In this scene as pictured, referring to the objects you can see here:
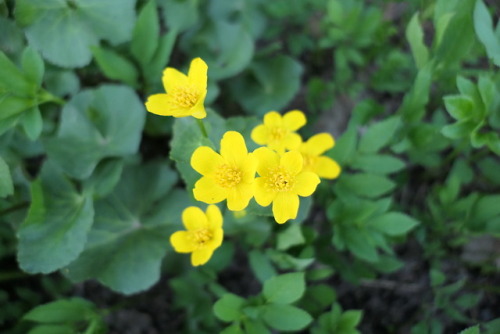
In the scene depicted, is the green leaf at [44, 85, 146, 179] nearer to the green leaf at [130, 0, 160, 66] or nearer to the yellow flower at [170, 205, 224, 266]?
the green leaf at [130, 0, 160, 66]

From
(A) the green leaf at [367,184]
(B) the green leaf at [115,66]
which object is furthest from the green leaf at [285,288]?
(B) the green leaf at [115,66]

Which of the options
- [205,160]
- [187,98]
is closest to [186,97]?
[187,98]

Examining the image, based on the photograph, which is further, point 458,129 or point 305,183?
point 458,129

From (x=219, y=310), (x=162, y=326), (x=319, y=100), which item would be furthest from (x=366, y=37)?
(x=162, y=326)

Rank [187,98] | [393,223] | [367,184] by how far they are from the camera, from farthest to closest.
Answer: [367,184]
[393,223]
[187,98]

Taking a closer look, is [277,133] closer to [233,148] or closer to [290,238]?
[233,148]

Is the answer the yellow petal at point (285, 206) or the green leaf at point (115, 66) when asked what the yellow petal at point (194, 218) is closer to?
the yellow petal at point (285, 206)
